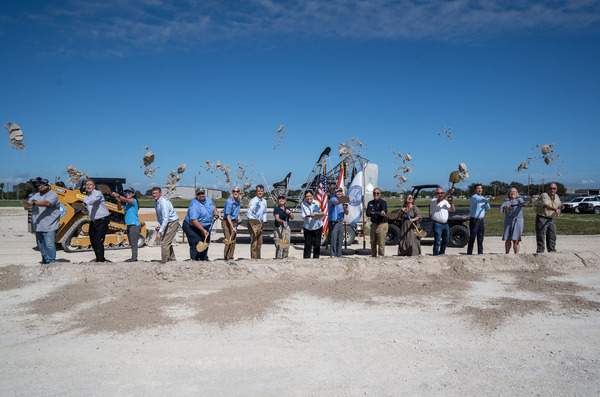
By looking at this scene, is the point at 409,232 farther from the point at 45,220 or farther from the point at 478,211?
the point at 45,220

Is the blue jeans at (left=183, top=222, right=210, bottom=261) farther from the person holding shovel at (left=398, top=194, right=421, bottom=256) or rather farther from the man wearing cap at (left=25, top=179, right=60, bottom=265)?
the person holding shovel at (left=398, top=194, right=421, bottom=256)

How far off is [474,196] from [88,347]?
310 inches

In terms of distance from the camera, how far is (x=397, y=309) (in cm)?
534

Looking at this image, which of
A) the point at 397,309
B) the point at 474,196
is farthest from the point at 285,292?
the point at 474,196

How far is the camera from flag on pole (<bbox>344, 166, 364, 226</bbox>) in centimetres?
1062

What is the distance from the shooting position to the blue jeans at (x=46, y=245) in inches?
285

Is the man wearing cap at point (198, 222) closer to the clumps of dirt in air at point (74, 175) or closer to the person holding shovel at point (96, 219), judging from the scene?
the person holding shovel at point (96, 219)

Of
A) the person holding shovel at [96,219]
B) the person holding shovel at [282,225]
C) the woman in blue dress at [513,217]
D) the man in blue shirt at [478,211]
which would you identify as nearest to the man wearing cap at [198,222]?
the person holding shovel at [282,225]

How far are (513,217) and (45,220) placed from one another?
31.1 ft

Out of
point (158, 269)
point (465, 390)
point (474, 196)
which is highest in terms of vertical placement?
point (474, 196)

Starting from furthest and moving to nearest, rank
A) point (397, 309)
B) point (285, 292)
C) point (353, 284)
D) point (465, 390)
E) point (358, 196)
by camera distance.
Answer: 1. point (358, 196)
2. point (353, 284)
3. point (285, 292)
4. point (397, 309)
5. point (465, 390)

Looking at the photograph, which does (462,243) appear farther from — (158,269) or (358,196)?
(158,269)

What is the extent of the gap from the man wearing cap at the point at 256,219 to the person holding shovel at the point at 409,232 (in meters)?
3.09

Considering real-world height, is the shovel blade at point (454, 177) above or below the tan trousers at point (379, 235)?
above
